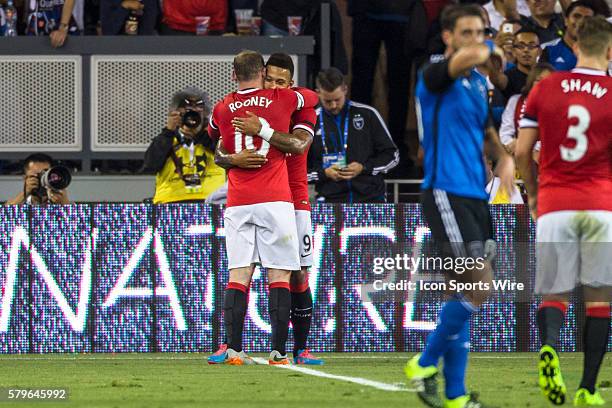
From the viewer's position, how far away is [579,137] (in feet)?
24.7

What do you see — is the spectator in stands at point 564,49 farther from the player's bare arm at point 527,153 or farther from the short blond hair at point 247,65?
the player's bare arm at point 527,153

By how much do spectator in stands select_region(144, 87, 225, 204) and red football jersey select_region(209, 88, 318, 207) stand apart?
2452 mm

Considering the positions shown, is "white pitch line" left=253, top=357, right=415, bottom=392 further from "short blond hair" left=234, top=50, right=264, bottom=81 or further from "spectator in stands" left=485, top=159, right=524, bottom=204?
"spectator in stands" left=485, top=159, right=524, bottom=204

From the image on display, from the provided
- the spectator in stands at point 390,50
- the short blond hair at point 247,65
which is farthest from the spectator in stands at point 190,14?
the short blond hair at point 247,65

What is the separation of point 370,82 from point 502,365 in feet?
19.5

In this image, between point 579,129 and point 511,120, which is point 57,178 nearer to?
point 511,120

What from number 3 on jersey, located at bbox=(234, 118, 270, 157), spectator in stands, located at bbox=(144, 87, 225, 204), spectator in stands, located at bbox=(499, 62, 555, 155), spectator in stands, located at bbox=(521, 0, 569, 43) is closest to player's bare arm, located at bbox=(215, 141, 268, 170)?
number 3 on jersey, located at bbox=(234, 118, 270, 157)

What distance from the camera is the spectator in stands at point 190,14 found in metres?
15.1

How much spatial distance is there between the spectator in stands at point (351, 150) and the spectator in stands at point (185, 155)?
0.98 meters

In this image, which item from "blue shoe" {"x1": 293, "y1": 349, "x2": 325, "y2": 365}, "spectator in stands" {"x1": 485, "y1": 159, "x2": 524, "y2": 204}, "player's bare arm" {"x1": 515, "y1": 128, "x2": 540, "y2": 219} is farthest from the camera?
"spectator in stands" {"x1": 485, "y1": 159, "x2": 524, "y2": 204}

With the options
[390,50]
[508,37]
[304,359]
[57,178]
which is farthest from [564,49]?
[57,178]

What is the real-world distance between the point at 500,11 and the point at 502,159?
8731 millimetres

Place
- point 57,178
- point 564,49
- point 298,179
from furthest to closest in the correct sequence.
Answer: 1. point 564,49
2. point 57,178
3. point 298,179

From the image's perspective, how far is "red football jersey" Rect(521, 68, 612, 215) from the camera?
24.7 feet
